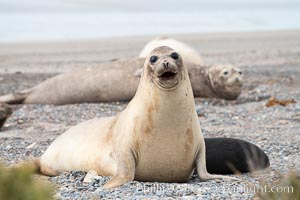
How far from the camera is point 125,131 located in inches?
200

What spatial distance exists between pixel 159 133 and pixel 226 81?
6.78 m

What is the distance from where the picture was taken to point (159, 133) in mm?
4898

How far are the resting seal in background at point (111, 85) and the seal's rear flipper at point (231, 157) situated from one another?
5.13m

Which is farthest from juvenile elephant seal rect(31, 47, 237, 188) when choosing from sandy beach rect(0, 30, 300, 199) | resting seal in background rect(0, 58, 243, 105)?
resting seal in background rect(0, 58, 243, 105)

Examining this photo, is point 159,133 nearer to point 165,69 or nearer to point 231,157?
point 165,69

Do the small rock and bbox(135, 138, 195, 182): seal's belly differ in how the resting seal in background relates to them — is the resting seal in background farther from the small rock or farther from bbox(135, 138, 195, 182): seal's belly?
bbox(135, 138, 195, 182): seal's belly

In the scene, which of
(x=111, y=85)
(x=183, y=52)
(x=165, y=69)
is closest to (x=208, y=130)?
(x=111, y=85)

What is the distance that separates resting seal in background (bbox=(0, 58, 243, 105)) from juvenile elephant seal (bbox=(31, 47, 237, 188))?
5.74 meters

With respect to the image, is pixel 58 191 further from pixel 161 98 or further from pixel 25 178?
pixel 25 178

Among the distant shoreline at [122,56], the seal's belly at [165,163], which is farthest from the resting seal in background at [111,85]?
the seal's belly at [165,163]

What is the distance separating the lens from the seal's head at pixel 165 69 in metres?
4.86

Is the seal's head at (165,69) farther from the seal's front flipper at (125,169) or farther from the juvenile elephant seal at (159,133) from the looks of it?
the seal's front flipper at (125,169)

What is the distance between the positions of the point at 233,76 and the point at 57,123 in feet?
11.9

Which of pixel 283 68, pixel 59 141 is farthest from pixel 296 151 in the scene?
pixel 283 68
